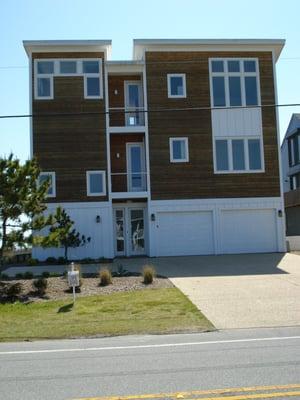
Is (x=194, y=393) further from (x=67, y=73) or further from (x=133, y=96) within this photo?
(x=133, y=96)

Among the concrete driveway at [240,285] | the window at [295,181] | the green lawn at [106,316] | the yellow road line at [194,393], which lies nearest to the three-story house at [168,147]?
the concrete driveway at [240,285]

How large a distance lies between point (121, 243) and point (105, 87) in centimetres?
795

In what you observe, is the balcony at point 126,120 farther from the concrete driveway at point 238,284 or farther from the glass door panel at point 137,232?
the concrete driveway at point 238,284

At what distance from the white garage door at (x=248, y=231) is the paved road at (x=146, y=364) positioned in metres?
17.2

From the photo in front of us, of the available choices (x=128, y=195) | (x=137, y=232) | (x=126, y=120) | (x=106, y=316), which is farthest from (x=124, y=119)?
(x=106, y=316)

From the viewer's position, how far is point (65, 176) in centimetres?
2666

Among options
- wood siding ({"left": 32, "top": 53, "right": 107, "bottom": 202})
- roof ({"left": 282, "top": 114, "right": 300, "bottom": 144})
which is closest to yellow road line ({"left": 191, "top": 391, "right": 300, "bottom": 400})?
wood siding ({"left": 32, "top": 53, "right": 107, "bottom": 202})

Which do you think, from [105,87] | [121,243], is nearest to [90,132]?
[105,87]

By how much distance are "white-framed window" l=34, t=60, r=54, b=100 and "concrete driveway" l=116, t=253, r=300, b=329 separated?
9.47 metres

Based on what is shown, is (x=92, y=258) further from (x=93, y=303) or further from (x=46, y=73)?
(x=93, y=303)

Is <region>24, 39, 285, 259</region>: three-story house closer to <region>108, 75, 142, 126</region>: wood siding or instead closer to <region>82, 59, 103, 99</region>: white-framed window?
<region>82, 59, 103, 99</region>: white-framed window

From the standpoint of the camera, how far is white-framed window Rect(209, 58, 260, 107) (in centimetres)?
2759

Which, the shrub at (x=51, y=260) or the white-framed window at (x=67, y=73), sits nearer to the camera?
the shrub at (x=51, y=260)

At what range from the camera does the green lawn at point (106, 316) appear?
431 inches
